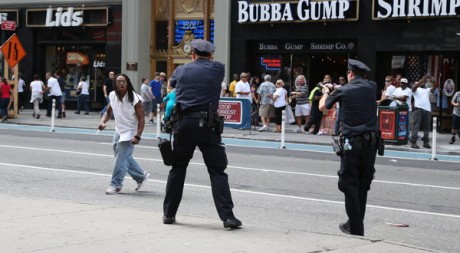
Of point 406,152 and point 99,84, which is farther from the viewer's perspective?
point 99,84

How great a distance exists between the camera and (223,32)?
31969 mm

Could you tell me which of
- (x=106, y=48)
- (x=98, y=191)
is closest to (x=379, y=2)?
(x=106, y=48)

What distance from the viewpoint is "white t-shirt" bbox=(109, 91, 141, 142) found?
39.3 ft

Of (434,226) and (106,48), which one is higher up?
(106,48)

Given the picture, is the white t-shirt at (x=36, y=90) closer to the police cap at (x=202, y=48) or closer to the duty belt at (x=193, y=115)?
the police cap at (x=202, y=48)

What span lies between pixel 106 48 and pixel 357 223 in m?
28.3

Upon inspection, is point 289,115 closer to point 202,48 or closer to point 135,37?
point 135,37

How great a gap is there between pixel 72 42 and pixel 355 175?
98.3 feet

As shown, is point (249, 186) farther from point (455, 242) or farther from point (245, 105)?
point (245, 105)


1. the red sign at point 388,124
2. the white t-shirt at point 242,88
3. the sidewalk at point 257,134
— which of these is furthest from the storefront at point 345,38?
the red sign at point 388,124

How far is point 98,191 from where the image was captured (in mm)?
12375

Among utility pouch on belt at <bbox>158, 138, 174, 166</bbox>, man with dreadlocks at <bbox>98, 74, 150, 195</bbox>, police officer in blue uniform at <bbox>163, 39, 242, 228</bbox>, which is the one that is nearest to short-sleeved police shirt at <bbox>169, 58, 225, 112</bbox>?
police officer in blue uniform at <bbox>163, 39, 242, 228</bbox>

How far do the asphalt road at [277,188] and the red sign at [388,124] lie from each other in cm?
348

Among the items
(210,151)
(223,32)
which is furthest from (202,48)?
(223,32)
